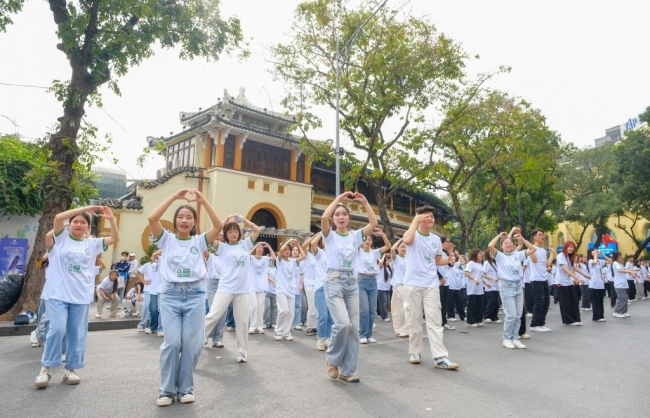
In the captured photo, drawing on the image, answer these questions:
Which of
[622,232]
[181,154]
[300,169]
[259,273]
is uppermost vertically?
[181,154]

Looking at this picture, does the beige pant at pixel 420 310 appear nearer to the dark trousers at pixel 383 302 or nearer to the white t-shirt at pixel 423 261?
the white t-shirt at pixel 423 261

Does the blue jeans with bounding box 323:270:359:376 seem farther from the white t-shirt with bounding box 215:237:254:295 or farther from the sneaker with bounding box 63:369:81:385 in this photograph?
the sneaker with bounding box 63:369:81:385

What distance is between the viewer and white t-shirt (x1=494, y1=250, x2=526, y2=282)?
8.09m

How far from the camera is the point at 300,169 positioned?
25.7m

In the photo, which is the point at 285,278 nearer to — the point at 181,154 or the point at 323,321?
the point at 323,321

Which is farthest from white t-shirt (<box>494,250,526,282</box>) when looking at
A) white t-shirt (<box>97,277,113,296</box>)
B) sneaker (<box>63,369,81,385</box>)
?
white t-shirt (<box>97,277,113,296</box>)

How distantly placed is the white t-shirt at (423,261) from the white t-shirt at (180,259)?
2968mm

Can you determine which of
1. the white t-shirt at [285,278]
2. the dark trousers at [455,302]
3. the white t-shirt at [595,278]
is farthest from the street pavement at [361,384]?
the white t-shirt at [595,278]

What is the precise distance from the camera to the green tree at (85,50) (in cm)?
1151

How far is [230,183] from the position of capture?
74.4 feet

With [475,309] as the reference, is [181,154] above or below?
above

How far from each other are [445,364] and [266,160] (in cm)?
1937

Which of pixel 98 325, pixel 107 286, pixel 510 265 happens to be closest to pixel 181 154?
pixel 107 286

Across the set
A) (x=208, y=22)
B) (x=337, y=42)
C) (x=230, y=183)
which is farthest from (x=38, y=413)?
(x=230, y=183)
